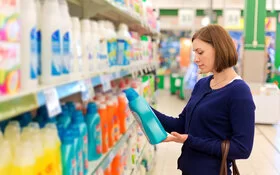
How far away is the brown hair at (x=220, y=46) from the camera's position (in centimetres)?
200

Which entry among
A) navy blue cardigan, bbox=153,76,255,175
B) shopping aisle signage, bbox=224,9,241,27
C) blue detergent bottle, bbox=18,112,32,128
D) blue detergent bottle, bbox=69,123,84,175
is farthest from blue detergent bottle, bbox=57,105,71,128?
shopping aisle signage, bbox=224,9,241,27

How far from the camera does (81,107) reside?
80.9 inches

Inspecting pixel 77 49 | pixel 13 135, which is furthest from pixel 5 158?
pixel 77 49

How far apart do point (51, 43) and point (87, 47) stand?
0.58 meters

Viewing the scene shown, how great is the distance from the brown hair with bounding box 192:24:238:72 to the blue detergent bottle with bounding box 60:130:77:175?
0.95 meters

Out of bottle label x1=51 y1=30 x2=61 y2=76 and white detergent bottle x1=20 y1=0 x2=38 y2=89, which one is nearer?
white detergent bottle x1=20 y1=0 x2=38 y2=89

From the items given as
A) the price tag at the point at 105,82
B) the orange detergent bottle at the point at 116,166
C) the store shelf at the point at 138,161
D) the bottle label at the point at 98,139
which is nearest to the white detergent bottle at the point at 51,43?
the price tag at the point at 105,82

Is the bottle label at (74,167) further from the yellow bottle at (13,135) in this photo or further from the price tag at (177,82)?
the price tag at (177,82)

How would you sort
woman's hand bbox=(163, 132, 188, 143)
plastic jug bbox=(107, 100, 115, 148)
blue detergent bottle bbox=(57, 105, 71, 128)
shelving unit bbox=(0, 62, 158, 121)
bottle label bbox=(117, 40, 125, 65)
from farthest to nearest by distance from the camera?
bottle label bbox=(117, 40, 125, 65) → plastic jug bbox=(107, 100, 115, 148) → woman's hand bbox=(163, 132, 188, 143) → blue detergent bottle bbox=(57, 105, 71, 128) → shelving unit bbox=(0, 62, 158, 121)

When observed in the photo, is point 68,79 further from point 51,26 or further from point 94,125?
point 94,125

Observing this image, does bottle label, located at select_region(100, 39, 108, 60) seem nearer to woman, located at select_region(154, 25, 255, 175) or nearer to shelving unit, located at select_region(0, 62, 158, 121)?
woman, located at select_region(154, 25, 255, 175)

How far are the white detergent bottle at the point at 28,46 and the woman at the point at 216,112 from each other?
110 cm

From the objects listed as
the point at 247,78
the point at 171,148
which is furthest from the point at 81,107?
the point at 247,78

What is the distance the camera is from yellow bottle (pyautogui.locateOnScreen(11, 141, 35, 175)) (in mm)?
1078
